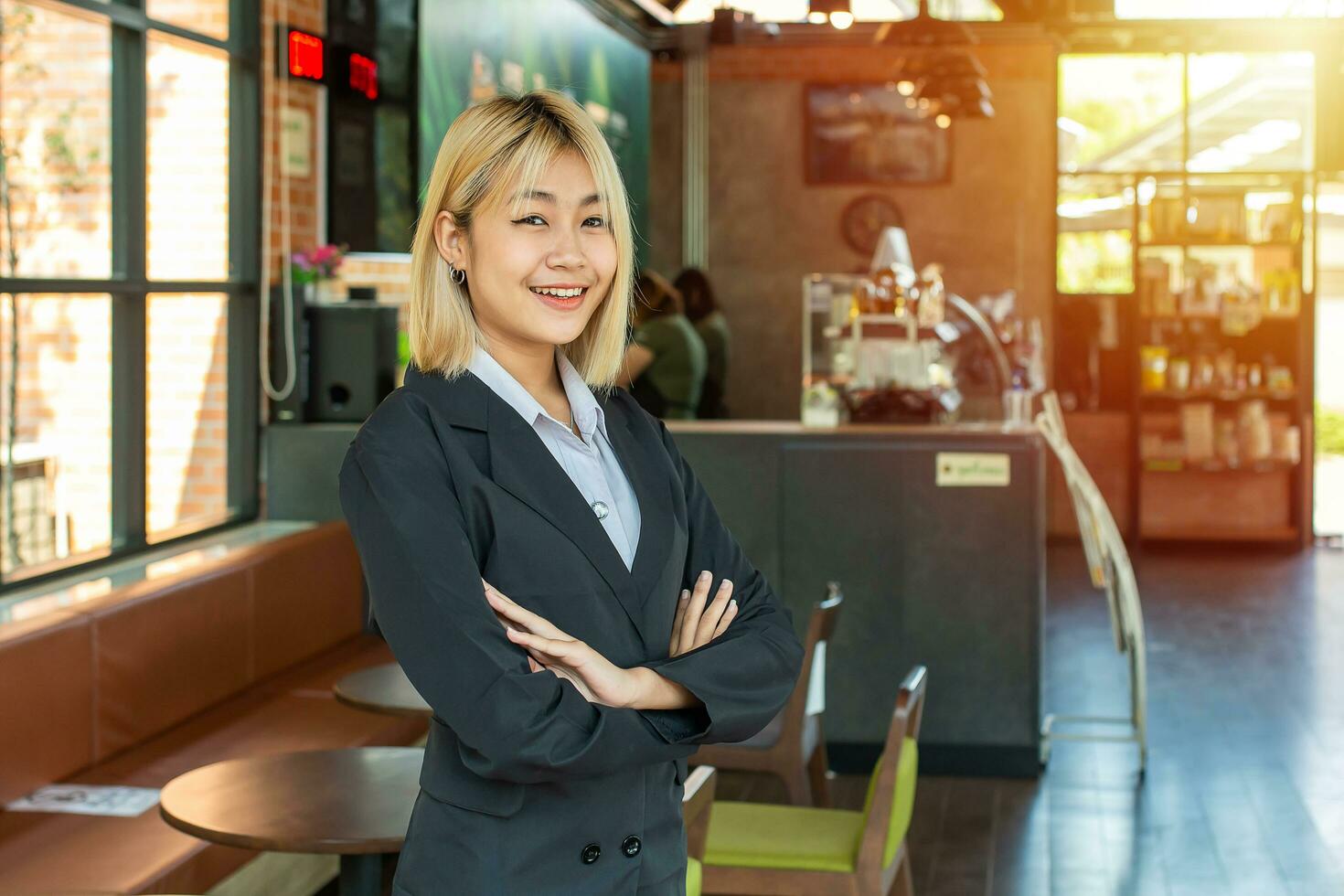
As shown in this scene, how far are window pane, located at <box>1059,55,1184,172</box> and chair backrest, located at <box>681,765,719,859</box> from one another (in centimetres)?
910

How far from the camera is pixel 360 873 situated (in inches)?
114

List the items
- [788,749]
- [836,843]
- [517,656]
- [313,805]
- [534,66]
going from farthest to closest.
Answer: [534,66] < [788,749] < [836,843] < [313,805] < [517,656]

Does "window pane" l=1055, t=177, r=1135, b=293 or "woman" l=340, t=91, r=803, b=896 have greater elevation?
"window pane" l=1055, t=177, r=1135, b=293

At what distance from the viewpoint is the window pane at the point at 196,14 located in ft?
16.5

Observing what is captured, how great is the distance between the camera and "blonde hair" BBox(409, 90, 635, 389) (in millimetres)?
1648

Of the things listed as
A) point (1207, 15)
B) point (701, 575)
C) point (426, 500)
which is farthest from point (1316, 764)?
point (1207, 15)

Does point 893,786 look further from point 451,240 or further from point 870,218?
point 870,218

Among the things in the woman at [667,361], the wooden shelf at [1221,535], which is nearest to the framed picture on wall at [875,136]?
the wooden shelf at [1221,535]

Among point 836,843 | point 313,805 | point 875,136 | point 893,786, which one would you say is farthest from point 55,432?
point 875,136

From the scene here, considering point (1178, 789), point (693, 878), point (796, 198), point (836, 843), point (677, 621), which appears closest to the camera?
point (677, 621)

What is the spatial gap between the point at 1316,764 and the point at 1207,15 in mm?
6802

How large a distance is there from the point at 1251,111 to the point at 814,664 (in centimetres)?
810

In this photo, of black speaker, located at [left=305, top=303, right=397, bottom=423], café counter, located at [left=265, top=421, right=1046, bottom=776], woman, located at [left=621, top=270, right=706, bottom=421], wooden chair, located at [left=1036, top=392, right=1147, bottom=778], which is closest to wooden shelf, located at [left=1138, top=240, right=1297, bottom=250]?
woman, located at [left=621, top=270, right=706, bottom=421]

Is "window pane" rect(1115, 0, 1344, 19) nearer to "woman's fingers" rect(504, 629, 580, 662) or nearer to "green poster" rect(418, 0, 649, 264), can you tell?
"green poster" rect(418, 0, 649, 264)
